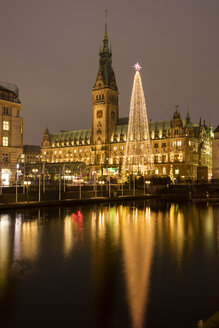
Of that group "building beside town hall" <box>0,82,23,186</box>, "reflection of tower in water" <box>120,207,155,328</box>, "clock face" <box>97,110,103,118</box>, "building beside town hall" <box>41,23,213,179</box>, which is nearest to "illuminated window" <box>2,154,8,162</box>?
"building beside town hall" <box>0,82,23,186</box>

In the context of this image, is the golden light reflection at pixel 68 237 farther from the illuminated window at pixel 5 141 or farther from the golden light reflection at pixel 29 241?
the illuminated window at pixel 5 141

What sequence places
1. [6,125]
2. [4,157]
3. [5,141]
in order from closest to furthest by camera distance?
[4,157]
[5,141]
[6,125]

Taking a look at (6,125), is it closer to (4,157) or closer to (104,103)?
(4,157)

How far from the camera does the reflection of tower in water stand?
439 inches

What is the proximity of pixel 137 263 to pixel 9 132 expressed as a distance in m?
52.6

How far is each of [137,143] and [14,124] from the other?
2679 cm

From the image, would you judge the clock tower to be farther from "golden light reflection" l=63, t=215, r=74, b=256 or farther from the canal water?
the canal water

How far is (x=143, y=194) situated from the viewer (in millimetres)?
74062

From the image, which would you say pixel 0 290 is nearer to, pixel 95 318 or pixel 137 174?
pixel 95 318

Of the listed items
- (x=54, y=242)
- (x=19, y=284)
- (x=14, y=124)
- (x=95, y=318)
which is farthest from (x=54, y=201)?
(x=95, y=318)

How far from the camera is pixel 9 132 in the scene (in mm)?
63281

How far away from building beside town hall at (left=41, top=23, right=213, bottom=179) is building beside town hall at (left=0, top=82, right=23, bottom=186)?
247 feet

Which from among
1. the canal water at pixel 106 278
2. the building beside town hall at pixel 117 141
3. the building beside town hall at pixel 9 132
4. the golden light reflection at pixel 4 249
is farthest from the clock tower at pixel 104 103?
the canal water at pixel 106 278

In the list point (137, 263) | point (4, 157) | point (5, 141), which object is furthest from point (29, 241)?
point (5, 141)
